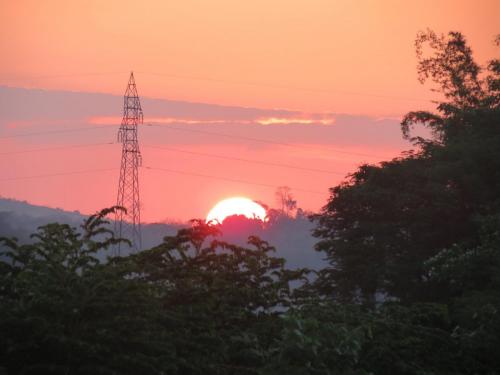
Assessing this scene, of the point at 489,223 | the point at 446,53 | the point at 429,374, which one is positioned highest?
the point at 446,53

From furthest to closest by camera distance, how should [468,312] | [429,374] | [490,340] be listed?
[468,312] < [490,340] < [429,374]

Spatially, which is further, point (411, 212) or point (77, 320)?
point (411, 212)

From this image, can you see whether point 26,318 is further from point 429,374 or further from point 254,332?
point 429,374

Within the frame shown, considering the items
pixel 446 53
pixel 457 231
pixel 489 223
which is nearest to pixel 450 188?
pixel 457 231

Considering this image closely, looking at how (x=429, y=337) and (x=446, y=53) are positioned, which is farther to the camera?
(x=446, y=53)

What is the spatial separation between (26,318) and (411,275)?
35892mm

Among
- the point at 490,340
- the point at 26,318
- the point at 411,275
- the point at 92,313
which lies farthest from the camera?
the point at 411,275

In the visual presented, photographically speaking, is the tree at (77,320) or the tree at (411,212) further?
the tree at (411,212)

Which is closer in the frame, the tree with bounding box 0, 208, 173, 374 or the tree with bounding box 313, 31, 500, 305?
the tree with bounding box 0, 208, 173, 374

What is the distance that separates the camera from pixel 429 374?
22.0 m

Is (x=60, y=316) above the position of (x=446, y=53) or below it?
below

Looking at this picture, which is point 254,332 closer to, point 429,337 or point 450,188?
point 429,337

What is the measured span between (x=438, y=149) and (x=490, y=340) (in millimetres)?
34639

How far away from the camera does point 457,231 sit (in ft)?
176
